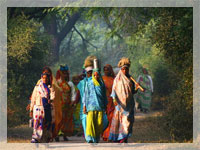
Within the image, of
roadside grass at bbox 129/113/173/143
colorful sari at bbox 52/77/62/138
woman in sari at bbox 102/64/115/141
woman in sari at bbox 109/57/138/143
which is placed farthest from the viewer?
woman in sari at bbox 102/64/115/141

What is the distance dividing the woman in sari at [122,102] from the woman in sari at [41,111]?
164cm

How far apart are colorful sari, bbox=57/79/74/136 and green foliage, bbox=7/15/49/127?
5.32 feet

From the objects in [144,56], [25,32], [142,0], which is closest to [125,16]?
[142,0]

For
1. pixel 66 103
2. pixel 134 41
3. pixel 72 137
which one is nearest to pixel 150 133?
pixel 72 137

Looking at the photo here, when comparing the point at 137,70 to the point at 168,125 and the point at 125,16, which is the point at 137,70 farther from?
the point at 168,125

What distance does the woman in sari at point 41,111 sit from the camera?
14.9m

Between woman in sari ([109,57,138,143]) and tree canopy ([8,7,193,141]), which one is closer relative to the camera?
woman in sari ([109,57,138,143])

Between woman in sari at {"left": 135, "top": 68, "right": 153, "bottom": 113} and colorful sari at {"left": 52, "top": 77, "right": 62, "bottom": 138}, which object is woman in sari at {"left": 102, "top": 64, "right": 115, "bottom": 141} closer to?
colorful sari at {"left": 52, "top": 77, "right": 62, "bottom": 138}

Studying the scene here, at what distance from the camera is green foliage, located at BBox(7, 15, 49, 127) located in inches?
750

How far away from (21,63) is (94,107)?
5.69 m

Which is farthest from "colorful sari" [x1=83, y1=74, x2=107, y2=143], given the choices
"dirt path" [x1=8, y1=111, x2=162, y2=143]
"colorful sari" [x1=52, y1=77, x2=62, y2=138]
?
"dirt path" [x1=8, y1=111, x2=162, y2=143]

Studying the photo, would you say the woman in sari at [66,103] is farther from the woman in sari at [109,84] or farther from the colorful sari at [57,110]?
the woman in sari at [109,84]

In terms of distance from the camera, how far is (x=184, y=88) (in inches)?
643

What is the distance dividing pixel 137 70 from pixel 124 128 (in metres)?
19.3
